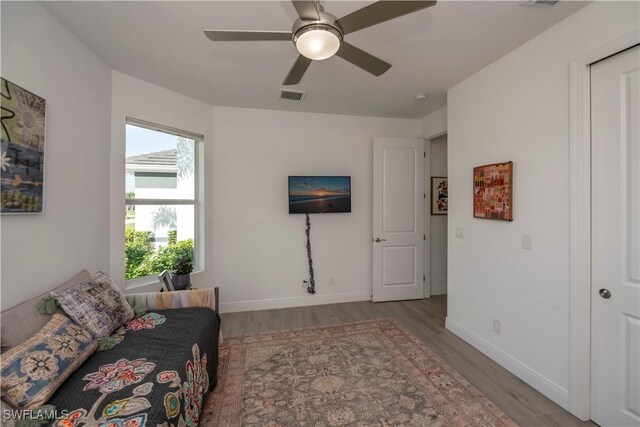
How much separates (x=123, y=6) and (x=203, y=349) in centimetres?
235

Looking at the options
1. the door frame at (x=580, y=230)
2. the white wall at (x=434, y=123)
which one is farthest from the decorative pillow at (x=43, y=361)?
the white wall at (x=434, y=123)

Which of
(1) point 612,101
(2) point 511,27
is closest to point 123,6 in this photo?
(2) point 511,27

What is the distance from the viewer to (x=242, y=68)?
101 inches

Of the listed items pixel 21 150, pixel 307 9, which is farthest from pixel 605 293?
pixel 21 150

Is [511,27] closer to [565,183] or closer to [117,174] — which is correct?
[565,183]

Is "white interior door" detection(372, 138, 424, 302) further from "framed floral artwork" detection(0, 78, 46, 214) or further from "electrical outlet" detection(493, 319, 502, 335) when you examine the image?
"framed floral artwork" detection(0, 78, 46, 214)

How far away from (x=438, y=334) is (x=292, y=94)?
3153 millimetres

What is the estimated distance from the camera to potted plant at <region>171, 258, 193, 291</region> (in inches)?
108

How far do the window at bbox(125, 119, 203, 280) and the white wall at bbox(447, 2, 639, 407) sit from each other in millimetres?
3168

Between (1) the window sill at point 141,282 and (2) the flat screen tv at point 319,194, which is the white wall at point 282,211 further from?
(1) the window sill at point 141,282

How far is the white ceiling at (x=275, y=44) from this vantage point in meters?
1.80

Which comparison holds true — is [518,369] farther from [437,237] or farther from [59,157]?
[59,157]

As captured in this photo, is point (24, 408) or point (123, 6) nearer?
point (24, 408)

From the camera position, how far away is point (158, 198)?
120 inches
